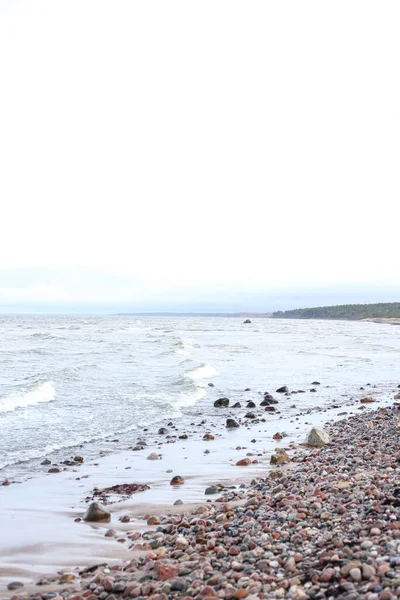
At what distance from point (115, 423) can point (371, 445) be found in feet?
21.7

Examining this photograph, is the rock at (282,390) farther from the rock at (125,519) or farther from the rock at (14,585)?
the rock at (14,585)

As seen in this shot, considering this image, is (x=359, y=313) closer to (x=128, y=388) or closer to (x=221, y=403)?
(x=128, y=388)

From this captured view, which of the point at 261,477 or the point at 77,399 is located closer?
the point at 261,477

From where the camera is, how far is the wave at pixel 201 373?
76.4 feet

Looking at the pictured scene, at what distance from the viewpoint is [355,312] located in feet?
529

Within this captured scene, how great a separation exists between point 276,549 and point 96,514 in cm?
288

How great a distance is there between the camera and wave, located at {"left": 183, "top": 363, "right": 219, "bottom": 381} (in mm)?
23272

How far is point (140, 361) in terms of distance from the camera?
30281 mm

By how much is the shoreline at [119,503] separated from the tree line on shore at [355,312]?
13027cm

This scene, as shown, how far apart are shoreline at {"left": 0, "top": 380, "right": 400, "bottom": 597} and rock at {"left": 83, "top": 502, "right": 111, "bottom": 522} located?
10 cm

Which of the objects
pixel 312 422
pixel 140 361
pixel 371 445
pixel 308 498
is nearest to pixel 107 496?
pixel 308 498

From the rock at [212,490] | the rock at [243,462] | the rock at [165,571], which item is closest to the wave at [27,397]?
the rock at [243,462]

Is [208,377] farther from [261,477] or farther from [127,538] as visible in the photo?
[127,538]

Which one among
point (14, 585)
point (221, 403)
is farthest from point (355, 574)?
point (221, 403)
